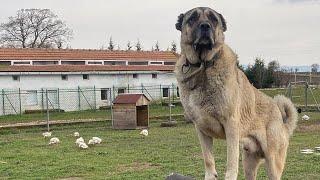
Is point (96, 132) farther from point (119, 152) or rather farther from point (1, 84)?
point (1, 84)

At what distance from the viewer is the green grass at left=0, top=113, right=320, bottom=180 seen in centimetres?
1268

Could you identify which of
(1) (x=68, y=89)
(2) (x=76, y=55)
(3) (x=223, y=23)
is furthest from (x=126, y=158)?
(2) (x=76, y=55)

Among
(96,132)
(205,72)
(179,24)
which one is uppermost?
(179,24)

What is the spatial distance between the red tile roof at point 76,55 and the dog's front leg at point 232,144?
43.1 m

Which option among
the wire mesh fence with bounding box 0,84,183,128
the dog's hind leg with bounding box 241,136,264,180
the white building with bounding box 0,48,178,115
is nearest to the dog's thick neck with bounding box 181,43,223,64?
the dog's hind leg with bounding box 241,136,264,180

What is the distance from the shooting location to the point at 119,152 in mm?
17484

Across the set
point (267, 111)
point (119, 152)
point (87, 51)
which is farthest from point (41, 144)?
point (87, 51)

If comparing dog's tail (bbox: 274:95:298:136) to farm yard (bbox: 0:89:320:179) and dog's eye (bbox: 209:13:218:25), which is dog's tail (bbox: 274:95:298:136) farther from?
farm yard (bbox: 0:89:320:179)

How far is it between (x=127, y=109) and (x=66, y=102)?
61.6 feet

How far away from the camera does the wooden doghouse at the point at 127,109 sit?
26766 mm

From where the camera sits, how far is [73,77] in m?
46.2

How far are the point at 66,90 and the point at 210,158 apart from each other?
41169mm

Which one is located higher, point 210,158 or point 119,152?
point 210,158

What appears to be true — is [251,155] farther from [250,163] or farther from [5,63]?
[5,63]
